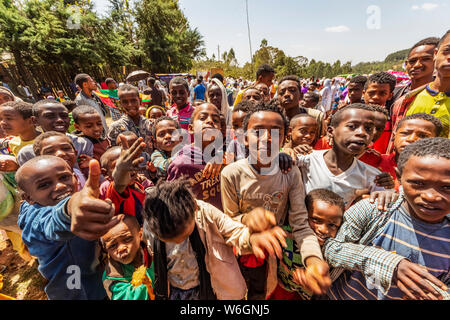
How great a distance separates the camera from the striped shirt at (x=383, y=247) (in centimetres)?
107

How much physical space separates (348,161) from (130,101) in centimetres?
308

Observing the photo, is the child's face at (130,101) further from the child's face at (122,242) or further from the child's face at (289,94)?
the child's face at (289,94)

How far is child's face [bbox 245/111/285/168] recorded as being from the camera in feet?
4.87

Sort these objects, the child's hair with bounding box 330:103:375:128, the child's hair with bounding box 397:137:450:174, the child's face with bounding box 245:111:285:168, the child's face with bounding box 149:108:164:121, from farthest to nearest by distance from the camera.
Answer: the child's face with bounding box 149:108:164:121 → the child's hair with bounding box 330:103:375:128 → the child's face with bounding box 245:111:285:168 → the child's hair with bounding box 397:137:450:174

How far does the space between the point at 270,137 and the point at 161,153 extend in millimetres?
1371

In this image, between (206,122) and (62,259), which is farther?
(206,122)

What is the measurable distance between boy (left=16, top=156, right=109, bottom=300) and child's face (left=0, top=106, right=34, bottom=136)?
1.46m

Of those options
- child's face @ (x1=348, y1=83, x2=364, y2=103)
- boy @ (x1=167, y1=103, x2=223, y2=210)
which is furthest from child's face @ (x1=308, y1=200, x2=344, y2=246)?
child's face @ (x1=348, y1=83, x2=364, y2=103)

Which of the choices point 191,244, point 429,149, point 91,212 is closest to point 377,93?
point 429,149

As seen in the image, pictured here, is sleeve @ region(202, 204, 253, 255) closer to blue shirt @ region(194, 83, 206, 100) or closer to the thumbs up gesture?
the thumbs up gesture

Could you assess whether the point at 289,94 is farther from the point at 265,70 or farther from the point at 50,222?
the point at 50,222

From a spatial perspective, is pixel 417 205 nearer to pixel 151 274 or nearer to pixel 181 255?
pixel 181 255

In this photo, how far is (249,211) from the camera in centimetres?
160

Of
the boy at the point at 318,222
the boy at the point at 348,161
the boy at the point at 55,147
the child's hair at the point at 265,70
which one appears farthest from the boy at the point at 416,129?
the child's hair at the point at 265,70
